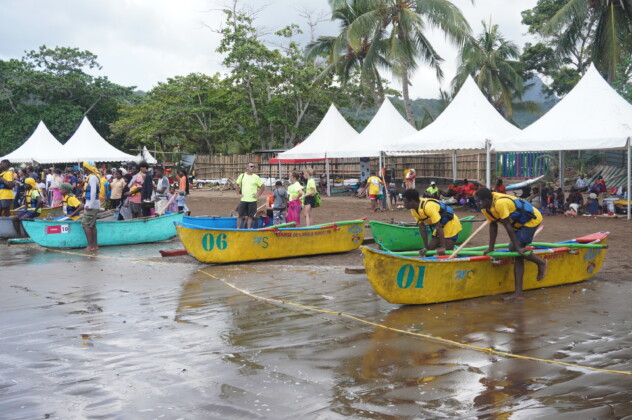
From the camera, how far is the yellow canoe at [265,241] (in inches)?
451

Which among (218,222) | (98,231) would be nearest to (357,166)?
(218,222)

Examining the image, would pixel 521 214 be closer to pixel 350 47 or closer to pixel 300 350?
pixel 300 350

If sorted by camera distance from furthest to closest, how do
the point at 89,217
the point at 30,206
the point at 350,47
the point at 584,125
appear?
the point at 350,47 → the point at 584,125 → the point at 30,206 → the point at 89,217

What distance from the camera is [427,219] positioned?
9148mm

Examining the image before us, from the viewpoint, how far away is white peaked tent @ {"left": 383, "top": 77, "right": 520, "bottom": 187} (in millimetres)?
20000

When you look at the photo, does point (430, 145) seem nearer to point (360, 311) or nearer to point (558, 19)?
point (558, 19)

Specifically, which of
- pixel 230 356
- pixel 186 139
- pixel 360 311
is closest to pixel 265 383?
pixel 230 356

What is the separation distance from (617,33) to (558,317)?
21.8 metres

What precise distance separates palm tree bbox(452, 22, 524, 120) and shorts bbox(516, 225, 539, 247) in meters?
Answer: 30.8

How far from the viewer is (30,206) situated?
17266mm

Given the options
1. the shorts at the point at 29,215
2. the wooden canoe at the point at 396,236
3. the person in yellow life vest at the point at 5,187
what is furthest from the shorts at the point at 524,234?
the person in yellow life vest at the point at 5,187

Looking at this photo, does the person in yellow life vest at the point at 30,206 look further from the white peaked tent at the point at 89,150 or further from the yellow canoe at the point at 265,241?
the white peaked tent at the point at 89,150

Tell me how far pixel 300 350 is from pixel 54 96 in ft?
148

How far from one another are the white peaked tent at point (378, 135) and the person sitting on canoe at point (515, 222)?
656 inches
